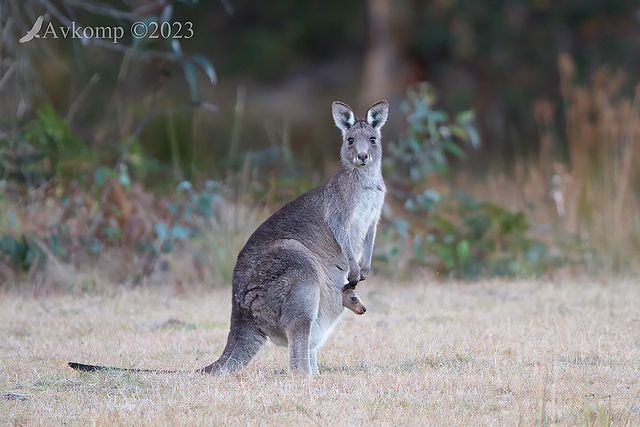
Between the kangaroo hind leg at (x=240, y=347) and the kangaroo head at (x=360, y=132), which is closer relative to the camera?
the kangaroo hind leg at (x=240, y=347)

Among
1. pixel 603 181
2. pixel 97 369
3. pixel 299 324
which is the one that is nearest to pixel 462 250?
pixel 603 181

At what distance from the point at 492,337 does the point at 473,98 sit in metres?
11.6

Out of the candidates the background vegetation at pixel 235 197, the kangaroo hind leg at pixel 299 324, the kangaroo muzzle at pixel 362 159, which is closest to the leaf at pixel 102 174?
the background vegetation at pixel 235 197

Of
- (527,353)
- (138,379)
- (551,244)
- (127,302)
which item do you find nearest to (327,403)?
(138,379)

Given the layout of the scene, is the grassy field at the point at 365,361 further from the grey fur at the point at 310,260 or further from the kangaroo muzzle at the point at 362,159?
the kangaroo muzzle at the point at 362,159

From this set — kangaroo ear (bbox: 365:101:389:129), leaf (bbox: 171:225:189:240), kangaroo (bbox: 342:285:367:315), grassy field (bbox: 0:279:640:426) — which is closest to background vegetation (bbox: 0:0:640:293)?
leaf (bbox: 171:225:189:240)

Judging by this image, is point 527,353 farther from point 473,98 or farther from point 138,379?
point 473,98

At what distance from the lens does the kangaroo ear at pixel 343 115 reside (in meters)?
5.59

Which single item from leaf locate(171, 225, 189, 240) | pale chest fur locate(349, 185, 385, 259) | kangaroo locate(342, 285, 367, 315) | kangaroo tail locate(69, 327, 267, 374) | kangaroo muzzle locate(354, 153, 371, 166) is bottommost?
kangaroo tail locate(69, 327, 267, 374)

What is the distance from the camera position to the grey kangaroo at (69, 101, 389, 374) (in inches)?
186

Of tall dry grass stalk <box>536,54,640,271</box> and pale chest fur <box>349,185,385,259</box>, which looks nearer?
pale chest fur <box>349,185,385,259</box>

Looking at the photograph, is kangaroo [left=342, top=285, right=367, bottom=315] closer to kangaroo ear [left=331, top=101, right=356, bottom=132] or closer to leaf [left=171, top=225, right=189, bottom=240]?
kangaroo ear [left=331, top=101, right=356, bottom=132]

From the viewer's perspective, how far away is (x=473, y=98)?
55.2 feet

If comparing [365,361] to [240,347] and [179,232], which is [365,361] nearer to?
[240,347]
